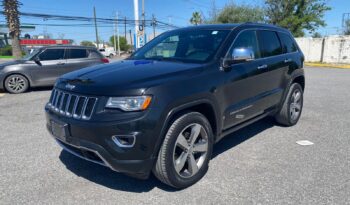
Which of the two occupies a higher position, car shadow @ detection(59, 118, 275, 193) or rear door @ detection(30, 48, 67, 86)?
rear door @ detection(30, 48, 67, 86)

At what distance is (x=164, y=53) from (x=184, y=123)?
4.85 feet

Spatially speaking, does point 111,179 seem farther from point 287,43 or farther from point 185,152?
point 287,43

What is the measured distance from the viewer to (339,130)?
5121 millimetres

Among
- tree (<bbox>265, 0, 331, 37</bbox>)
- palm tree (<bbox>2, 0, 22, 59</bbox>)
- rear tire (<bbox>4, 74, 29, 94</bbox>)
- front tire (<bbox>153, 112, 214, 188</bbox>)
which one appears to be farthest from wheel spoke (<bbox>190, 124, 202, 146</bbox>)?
tree (<bbox>265, 0, 331, 37</bbox>)

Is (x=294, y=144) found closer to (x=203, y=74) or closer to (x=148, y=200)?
(x=203, y=74)

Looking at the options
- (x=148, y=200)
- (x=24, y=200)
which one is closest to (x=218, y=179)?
(x=148, y=200)

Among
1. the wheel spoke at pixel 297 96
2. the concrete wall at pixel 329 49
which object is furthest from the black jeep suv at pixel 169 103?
the concrete wall at pixel 329 49

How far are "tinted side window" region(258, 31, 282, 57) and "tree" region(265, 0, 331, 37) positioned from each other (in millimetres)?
31012

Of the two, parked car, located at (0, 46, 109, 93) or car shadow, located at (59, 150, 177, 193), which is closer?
car shadow, located at (59, 150, 177, 193)

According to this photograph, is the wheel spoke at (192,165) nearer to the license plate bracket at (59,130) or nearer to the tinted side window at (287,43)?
the license plate bracket at (59,130)

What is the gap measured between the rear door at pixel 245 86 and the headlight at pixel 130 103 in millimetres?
1225

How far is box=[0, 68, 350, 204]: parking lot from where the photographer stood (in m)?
2.93

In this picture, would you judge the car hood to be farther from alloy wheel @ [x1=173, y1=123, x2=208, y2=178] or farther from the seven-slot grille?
alloy wheel @ [x1=173, y1=123, x2=208, y2=178]

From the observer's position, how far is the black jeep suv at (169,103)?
2.59m
